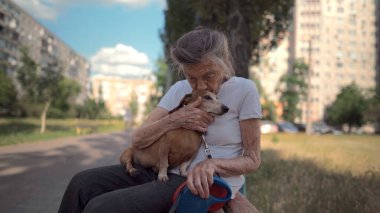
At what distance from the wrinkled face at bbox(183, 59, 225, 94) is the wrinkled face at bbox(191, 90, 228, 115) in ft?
0.21

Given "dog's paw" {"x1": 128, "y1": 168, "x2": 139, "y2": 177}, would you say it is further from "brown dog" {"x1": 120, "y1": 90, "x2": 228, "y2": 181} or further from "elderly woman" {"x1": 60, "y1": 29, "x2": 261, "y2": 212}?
"elderly woman" {"x1": 60, "y1": 29, "x2": 261, "y2": 212}

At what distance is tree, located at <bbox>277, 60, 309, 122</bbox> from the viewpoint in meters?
66.1

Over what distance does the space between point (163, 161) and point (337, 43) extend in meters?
122

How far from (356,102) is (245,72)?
65987 millimetres

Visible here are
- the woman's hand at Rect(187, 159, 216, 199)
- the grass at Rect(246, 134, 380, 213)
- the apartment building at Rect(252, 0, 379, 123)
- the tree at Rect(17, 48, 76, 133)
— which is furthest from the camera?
the apartment building at Rect(252, 0, 379, 123)

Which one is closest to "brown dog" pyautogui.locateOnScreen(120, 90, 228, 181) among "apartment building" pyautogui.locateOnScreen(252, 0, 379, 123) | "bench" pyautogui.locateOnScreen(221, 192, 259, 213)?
"bench" pyautogui.locateOnScreen(221, 192, 259, 213)

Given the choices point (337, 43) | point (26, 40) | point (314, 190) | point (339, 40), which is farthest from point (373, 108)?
point (339, 40)

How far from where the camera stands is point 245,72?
880 centimetres

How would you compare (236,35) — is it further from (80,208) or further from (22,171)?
(80,208)

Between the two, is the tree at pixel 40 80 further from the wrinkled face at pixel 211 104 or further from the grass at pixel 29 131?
the wrinkled face at pixel 211 104

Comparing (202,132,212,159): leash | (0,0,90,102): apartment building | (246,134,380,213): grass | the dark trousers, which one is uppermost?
(0,0,90,102): apartment building

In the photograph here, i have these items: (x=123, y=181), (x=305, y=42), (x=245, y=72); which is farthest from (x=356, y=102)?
(x=123, y=181)

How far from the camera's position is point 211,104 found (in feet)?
8.58

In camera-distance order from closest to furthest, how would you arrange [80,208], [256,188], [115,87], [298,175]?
[80,208] < [256,188] < [298,175] < [115,87]
